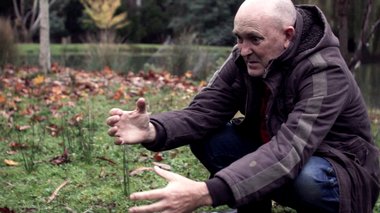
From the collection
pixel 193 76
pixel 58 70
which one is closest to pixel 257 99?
pixel 193 76

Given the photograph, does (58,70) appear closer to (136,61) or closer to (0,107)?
(136,61)

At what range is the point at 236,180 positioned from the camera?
2.15 meters

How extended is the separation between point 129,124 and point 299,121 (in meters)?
0.74

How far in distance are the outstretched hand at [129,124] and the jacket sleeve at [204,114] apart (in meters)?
0.11

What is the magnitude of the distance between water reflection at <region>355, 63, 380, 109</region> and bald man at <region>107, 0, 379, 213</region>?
4.45 meters

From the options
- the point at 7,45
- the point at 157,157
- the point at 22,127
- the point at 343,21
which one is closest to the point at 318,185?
the point at 157,157

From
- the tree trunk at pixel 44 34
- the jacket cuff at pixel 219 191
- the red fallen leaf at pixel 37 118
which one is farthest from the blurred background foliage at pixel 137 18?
the jacket cuff at pixel 219 191

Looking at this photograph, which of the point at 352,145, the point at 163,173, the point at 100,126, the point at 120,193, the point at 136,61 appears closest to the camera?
the point at 163,173

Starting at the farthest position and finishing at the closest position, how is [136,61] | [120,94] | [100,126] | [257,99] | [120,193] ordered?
1. [136,61]
2. [120,94]
3. [100,126]
4. [120,193]
5. [257,99]

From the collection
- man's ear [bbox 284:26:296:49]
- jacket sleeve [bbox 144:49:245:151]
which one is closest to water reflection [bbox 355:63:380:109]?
jacket sleeve [bbox 144:49:245:151]

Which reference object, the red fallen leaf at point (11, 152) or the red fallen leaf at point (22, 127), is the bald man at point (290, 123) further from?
the red fallen leaf at point (22, 127)

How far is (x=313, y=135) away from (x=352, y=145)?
0.32m

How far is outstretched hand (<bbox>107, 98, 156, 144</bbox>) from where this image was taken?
2596mm

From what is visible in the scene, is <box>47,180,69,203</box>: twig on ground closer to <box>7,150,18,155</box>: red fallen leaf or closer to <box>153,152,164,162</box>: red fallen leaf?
<box>153,152,164,162</box>: red fallen leaf
